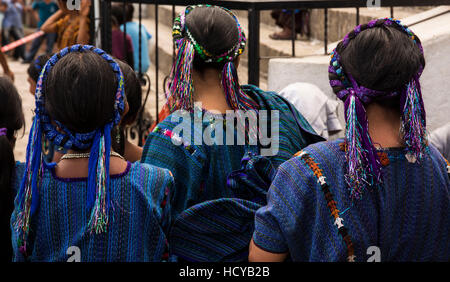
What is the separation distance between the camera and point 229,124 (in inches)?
93.7

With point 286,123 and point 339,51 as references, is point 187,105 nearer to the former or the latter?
point 286,123

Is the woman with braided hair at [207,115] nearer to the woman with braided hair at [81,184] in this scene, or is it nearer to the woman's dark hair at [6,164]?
the woman with braided hair at [81,184]

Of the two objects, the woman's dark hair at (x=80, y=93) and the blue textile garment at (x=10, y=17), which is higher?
the woman's dark hair at (x=80, y=93)

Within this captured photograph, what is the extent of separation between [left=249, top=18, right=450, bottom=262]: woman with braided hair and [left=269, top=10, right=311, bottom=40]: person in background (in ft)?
19.5

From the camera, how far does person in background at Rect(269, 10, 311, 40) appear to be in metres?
7.84

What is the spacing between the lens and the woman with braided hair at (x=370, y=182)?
1863 millimetres

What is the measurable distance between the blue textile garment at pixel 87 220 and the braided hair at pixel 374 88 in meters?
0.62

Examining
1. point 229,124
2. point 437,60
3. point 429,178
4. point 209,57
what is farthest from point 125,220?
point 437,60

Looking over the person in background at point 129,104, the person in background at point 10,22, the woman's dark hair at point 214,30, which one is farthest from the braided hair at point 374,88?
the person in background at point 10,22

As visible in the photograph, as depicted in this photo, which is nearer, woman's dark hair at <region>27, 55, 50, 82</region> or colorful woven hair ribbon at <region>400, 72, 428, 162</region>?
colorful woven hair ribbon at <region>400, 72, 428, 162</region>

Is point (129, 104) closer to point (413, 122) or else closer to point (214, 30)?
point (214, 30)

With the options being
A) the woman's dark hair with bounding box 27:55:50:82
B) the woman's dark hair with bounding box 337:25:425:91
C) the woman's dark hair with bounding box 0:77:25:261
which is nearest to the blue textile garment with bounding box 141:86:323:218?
the woman's dark hair with bounding box 0:77:25:261

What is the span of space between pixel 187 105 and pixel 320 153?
707 mm

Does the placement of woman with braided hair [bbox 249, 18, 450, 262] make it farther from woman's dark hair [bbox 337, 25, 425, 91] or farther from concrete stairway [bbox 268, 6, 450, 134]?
concrete stairway [bbox 268, 6, 450, 134]
